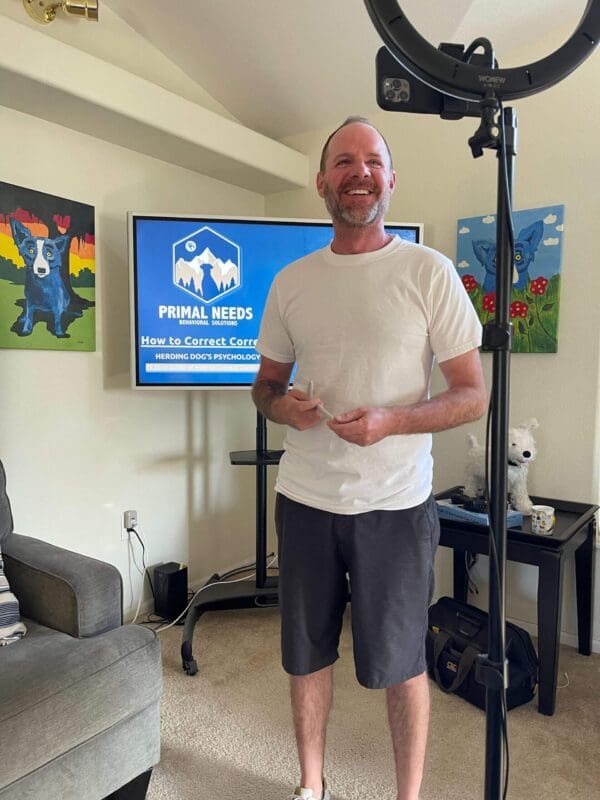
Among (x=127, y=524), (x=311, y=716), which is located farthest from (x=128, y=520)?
(x=311, y=716)

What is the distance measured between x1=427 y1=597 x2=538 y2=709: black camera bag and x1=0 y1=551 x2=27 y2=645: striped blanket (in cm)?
131

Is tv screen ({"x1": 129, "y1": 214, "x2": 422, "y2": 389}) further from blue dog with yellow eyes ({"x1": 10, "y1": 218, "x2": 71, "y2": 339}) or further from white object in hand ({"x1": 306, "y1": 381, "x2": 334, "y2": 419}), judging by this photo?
white object in hand ({"x1": 306, "y1": 381, "x2": 334, "y2": 419})

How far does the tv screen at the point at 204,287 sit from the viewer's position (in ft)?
7.39

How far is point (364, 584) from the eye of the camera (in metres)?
1.18

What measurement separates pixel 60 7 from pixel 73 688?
200 cm

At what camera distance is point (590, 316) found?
214cm

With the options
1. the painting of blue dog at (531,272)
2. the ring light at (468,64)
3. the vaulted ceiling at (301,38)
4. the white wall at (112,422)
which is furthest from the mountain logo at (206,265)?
the ring light at (468,64)

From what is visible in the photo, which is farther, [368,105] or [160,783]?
[368,105]

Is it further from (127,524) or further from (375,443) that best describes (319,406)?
(127,524)

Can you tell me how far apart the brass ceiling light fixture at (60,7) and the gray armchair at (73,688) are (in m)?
1.61

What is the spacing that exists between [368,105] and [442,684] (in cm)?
235

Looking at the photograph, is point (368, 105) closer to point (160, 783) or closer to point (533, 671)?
point (533, 671)

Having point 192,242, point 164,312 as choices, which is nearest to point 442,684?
point 164,312

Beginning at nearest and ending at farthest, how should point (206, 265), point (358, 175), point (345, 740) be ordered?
1. point (358, 175)
2. point (345, 740)
3. point (206, 265)
